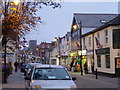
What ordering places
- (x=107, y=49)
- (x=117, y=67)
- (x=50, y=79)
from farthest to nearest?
(x=107, y=49)
(x=117, y=67)
(x=50, y=79)

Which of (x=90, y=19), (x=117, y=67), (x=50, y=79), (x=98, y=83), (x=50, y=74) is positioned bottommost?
(x=98, y=83)

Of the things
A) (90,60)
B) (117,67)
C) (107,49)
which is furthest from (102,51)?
(90,60)

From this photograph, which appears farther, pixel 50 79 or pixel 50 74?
pixel 50 74

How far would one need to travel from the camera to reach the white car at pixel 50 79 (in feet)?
31.4

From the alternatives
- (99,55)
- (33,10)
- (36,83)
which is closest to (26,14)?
(33,10)

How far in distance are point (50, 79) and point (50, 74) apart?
54cm

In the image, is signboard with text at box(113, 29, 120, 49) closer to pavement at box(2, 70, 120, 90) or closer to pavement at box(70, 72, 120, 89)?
pavement at box(70, 72, 120, 89)

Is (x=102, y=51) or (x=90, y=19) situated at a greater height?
(x=90, y=19)

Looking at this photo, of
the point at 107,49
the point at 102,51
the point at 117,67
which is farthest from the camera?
the point at 102,51

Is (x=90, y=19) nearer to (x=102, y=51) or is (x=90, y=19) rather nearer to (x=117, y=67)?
(x=102, y=51)

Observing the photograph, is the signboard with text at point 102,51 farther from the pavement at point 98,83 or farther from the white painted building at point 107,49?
the pavement at point 98,83

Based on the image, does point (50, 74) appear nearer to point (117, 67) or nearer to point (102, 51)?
point (117, 67)

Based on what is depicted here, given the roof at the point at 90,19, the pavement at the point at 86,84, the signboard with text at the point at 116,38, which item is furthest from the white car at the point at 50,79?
the roof at the point at 90,19

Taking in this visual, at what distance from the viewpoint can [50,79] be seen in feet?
34.7
